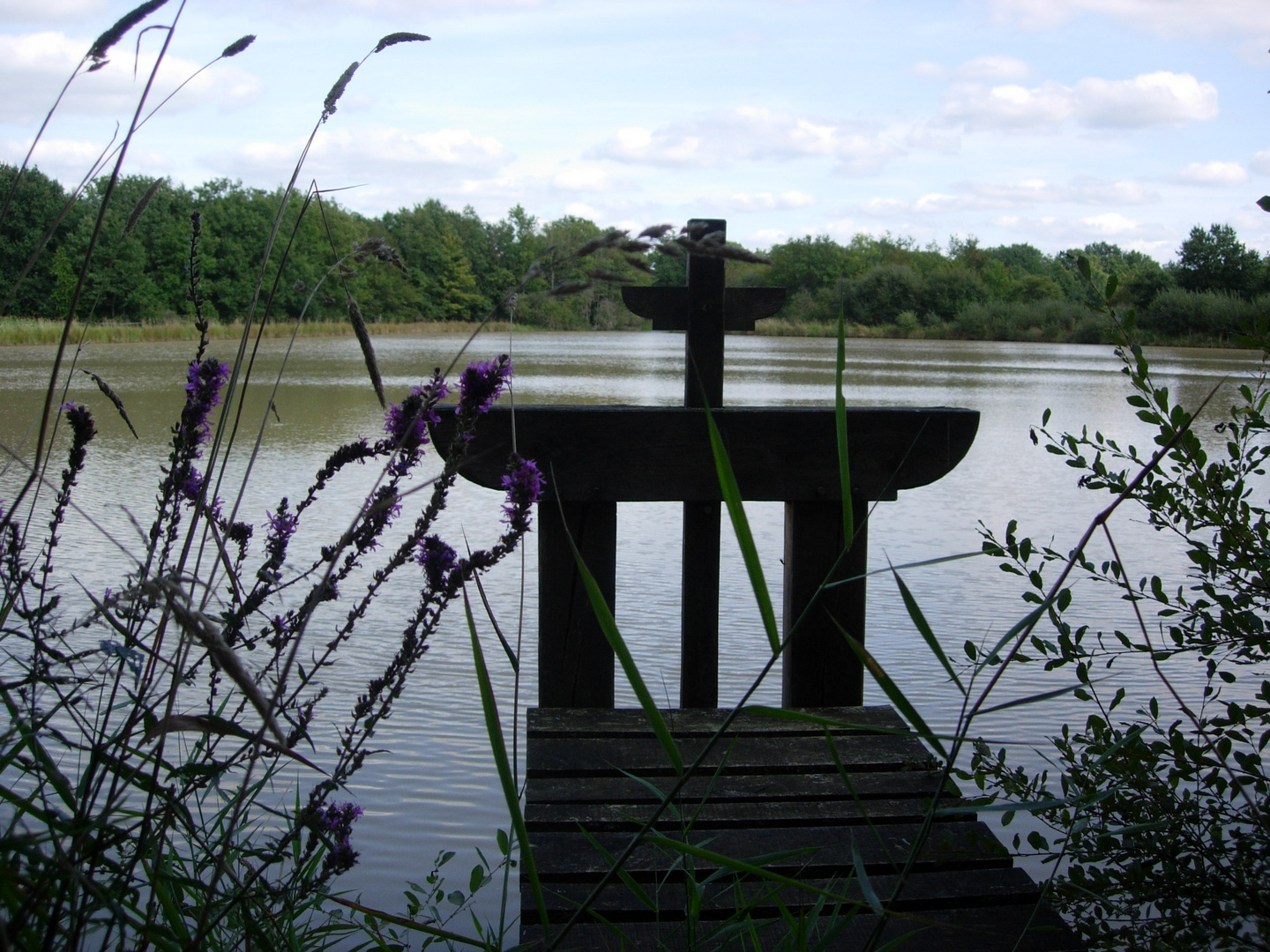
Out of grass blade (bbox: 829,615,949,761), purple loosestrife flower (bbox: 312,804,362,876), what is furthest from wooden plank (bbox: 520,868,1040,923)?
grass blade (bbox: 829,615,949,761)

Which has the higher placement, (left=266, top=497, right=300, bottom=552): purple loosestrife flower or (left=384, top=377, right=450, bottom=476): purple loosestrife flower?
(left=384, top=377, right=450, bottom=476): purple loosestrife flower

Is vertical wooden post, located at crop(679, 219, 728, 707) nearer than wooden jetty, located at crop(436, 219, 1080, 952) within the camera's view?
No

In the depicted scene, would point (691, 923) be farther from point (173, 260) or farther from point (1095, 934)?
point (173, 260)

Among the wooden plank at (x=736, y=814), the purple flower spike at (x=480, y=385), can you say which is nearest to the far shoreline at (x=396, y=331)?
the wooden plank at (x=736, y=814)

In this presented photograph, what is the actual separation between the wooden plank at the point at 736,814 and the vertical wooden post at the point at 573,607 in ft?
2.02

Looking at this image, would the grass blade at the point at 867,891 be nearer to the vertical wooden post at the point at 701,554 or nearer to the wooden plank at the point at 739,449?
the wooden plank at the point at 739,449

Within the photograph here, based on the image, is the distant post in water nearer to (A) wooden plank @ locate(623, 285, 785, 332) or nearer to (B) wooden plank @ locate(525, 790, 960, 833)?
(A) wooden plank @ locate(623, 285, 785, 332)

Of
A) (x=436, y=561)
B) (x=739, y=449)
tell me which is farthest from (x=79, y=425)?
(x=739, y=449)

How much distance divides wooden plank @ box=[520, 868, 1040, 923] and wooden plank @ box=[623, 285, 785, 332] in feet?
4.45

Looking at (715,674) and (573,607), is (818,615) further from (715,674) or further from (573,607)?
(573,607)

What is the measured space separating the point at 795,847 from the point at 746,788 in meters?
0.27

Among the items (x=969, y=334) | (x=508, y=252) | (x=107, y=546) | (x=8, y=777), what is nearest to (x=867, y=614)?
(x=8, y=777)

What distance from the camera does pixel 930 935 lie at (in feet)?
5.11

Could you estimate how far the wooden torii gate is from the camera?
8.07 ft
